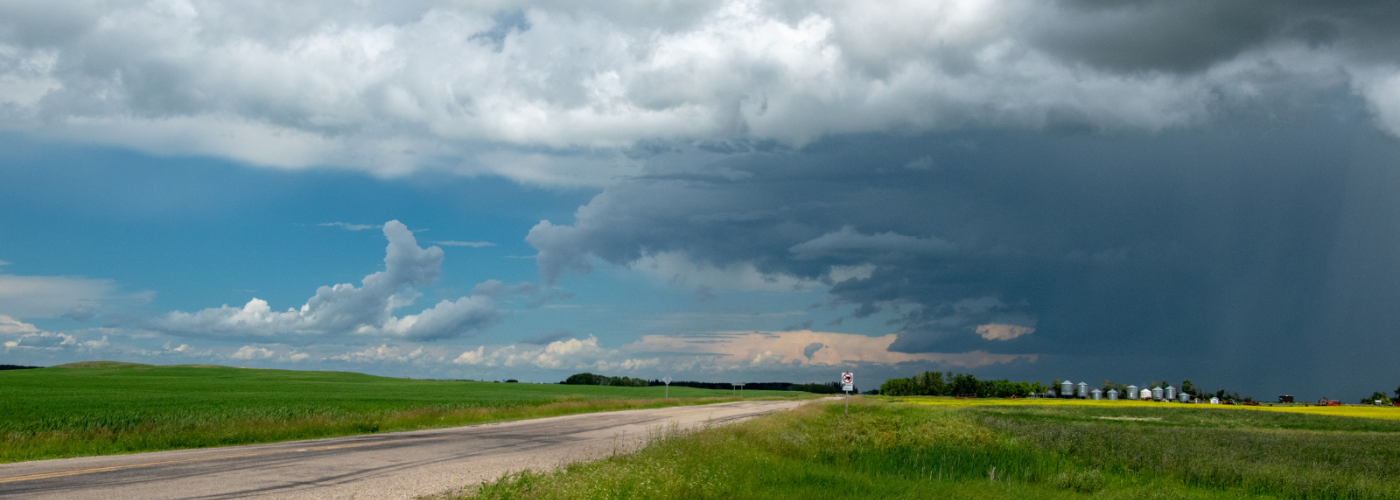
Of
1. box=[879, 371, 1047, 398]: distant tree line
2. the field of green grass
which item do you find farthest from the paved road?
box=[879, 371, 1047, 398]: distant tree line

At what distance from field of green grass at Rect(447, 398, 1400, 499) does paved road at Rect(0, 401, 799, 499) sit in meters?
2.13

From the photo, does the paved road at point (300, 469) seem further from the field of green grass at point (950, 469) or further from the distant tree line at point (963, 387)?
the distant tree line at point (963, 387)

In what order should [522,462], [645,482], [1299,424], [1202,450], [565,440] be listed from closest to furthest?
[645,482], [522,462], [565,440], [1202,450], [1299,424]

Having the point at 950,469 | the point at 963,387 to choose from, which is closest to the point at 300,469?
the point at 950,469

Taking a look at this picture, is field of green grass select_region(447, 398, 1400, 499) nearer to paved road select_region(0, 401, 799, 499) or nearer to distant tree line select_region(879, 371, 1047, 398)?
paved road select_region(0, 401, 799, 499)

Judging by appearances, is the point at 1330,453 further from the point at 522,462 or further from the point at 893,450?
the point at 522,462

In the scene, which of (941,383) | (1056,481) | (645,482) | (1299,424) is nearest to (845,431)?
(1056,481)

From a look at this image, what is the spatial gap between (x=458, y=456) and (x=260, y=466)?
4.39 m

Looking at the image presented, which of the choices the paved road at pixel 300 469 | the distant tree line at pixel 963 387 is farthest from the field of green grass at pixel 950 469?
the distant tree line at pixel 963 387

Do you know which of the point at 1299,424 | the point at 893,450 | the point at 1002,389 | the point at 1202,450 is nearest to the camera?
the point at 893,450

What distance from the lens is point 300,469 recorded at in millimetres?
14453

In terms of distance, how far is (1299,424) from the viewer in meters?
51.8

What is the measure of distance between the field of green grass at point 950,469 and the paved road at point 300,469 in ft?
7.00

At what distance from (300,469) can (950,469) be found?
14.9 meters
